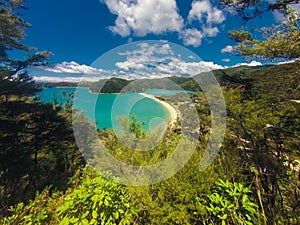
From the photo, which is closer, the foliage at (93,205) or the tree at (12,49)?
the foliage at (93,205)

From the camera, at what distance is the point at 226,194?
1.89 metres

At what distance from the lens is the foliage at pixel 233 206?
166cm

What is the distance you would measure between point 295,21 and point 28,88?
1207 centimetres

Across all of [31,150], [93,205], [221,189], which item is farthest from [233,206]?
[31,150]

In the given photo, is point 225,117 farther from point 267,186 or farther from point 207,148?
point 267,186

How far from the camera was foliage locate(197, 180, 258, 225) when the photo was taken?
1.66m

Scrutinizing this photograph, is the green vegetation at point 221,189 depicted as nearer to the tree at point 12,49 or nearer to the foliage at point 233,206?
the foliage at point 233,206

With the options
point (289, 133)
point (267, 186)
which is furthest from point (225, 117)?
point (267, 186)

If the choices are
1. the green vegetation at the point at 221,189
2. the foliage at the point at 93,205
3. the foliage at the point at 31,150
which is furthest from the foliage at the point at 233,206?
the foliage at the point at 31,150

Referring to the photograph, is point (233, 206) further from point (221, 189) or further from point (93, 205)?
point (93, 205)

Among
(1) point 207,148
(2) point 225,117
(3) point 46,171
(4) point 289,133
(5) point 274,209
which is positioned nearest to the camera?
(5) point 274,209

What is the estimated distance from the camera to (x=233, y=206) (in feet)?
5.51

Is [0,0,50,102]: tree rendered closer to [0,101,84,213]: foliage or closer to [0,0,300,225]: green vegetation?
[0,101,84,213]: foliage

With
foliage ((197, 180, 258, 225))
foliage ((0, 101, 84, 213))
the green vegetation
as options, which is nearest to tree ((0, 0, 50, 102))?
foliage ((0, 101, 84, 213))
